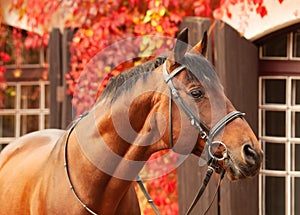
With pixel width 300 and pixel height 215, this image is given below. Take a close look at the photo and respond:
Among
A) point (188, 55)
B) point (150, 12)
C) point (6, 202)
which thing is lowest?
point (6, 202)

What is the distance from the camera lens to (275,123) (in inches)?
243

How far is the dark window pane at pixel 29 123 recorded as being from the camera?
25.6ft

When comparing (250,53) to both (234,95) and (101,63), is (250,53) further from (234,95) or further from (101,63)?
(101,63)

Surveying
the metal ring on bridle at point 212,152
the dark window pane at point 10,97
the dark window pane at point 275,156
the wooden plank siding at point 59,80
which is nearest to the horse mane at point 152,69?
the metal ring on bridle at point 212,152

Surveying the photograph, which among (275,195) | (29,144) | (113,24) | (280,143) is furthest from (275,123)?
(29,144)

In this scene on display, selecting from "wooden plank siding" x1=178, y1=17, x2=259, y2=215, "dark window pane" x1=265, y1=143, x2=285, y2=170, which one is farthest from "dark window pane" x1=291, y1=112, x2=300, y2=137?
"wooden plank siding" x1=178, y1=17, x2=259, y2=215

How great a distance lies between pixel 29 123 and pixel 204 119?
446 centimetres

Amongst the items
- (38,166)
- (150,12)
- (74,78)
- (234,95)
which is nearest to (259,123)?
(234,95)

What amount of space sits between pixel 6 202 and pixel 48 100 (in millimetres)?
3040

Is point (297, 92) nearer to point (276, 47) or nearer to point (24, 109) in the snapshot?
point (276, 47)

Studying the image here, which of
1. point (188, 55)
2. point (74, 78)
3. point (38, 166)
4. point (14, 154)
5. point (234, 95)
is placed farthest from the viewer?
point (74, 78)

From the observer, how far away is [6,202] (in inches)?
187

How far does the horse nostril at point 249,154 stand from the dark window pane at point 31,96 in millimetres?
4524

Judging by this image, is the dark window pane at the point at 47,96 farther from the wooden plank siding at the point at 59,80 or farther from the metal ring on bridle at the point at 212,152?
the metal ring on bridle at the point at 212,152
